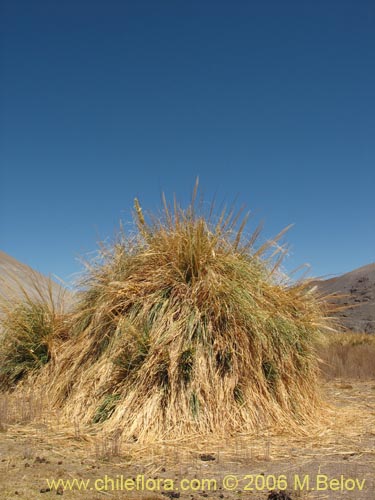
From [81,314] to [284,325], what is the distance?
110 inches

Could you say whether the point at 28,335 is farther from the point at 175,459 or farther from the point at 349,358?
the point at 349,358

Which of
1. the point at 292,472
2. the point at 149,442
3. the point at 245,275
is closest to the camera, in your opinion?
the point at 292,472

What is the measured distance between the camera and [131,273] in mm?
7129

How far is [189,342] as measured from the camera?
20.0 ft

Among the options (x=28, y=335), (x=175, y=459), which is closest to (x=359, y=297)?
(x=28, y=335)

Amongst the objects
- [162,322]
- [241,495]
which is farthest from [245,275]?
[241,495]

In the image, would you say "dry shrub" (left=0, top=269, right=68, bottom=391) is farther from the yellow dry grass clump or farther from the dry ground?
the dry ground

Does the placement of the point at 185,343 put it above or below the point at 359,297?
below

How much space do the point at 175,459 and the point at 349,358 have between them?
862 cm

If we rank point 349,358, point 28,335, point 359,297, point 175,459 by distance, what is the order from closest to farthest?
point 175,459 < point 28,335 < point 349,358 < point 359,297

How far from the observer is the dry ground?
404 cm

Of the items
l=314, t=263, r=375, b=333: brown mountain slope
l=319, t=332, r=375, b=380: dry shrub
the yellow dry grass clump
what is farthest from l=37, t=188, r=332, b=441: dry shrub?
l=314, t=263, r=375, b=333: brown mountain slope

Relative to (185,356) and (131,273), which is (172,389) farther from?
(131,273)

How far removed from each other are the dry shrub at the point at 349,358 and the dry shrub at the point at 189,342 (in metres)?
3.56
